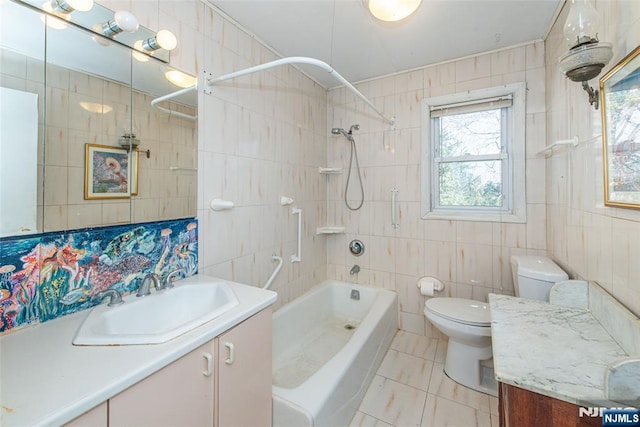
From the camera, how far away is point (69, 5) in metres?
1.04

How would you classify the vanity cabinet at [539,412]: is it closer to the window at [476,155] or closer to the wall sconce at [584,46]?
the wall sconce at [584,46]

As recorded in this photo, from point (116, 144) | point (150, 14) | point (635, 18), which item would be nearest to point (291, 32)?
point (150, 14)

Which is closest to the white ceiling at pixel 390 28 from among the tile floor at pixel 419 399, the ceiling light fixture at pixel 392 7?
the ceiling light fixture at pixel 392 7

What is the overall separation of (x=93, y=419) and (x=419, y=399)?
1779 millimetres

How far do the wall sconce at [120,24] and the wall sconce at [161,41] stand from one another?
0.13 meters

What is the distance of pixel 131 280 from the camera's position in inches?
48.9

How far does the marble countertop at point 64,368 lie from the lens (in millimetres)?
586

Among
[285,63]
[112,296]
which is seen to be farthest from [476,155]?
[112,296]

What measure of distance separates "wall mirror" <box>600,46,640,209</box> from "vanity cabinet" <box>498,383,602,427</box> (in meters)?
0.71

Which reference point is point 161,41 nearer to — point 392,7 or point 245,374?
point 392,7

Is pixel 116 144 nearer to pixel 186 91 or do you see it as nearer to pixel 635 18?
pixel 186 91

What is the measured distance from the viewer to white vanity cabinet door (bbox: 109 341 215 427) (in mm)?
704

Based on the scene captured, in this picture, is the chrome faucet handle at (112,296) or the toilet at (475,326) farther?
the toilet at (475,326)

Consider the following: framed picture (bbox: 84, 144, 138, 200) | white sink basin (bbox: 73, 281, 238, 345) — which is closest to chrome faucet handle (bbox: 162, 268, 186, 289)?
white sink basin (bbox: 73, 281, 238, 345)
